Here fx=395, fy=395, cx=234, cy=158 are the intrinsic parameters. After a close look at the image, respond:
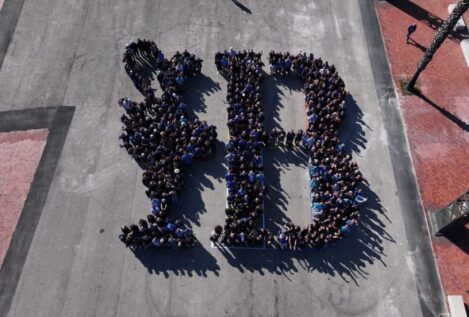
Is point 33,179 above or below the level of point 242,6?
below

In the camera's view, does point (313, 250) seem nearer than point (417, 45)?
Yes

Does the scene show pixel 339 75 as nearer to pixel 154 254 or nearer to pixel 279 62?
pixel 279 62

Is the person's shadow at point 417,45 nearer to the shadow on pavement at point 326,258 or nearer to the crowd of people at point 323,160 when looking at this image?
the crowd of people at point 323,160

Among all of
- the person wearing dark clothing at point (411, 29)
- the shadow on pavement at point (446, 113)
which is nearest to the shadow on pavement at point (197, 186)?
the shadow on pavement at point (446, 113)

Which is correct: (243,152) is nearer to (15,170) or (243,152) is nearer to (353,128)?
(353,128)

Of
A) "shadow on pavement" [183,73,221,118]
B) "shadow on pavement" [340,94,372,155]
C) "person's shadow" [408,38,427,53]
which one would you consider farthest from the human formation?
"person's shadow" [408,38,427,53]

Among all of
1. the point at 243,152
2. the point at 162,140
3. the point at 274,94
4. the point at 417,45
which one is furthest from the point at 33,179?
the point at 417,45

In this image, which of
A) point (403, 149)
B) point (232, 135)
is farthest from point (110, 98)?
point (403, 149)
